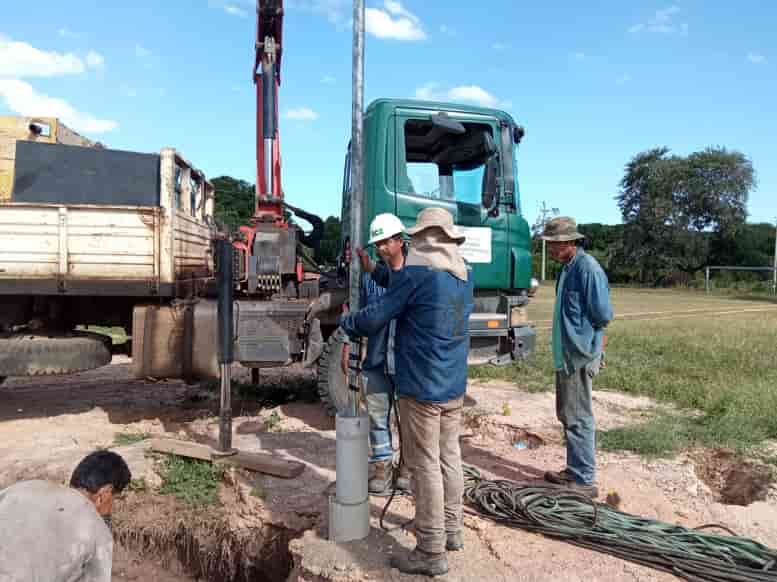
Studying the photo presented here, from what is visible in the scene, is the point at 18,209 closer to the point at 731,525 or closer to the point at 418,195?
the point at 418,195

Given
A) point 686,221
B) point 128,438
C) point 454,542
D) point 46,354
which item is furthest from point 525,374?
point 686,221

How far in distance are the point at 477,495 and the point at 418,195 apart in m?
2.61

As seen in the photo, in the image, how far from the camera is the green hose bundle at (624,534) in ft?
9.92

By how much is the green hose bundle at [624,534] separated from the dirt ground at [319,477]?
91 mm

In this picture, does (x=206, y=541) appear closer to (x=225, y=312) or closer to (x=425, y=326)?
(x=225, y=312)

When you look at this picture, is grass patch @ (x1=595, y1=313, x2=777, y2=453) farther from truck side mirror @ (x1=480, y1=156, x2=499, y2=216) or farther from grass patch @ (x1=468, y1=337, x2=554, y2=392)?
truck side mirror @ (x1=480, y1=156, x2=499, y2=216)

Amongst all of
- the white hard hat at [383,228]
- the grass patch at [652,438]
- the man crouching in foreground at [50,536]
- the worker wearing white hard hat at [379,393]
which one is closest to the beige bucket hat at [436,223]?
the white hard hat at [383,228]

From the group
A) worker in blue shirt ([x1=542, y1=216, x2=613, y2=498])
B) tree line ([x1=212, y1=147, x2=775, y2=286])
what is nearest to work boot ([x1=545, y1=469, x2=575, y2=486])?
worker in blue shirt ([x1=542, y1=216, x2=613, y2=498])

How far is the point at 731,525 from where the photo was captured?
3.66 meters

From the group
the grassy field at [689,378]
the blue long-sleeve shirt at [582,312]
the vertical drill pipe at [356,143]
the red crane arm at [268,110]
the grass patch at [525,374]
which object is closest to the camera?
the vertical drill pipe at [356,143]

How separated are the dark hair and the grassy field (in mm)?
3973

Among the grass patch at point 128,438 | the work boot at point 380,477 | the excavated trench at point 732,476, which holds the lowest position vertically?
the excavated trench at point 732,476

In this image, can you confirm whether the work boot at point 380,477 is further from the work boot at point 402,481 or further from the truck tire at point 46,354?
the truck tire at point 46,354

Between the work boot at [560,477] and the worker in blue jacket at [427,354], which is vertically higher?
the worker in blue jacket at [427,354]
